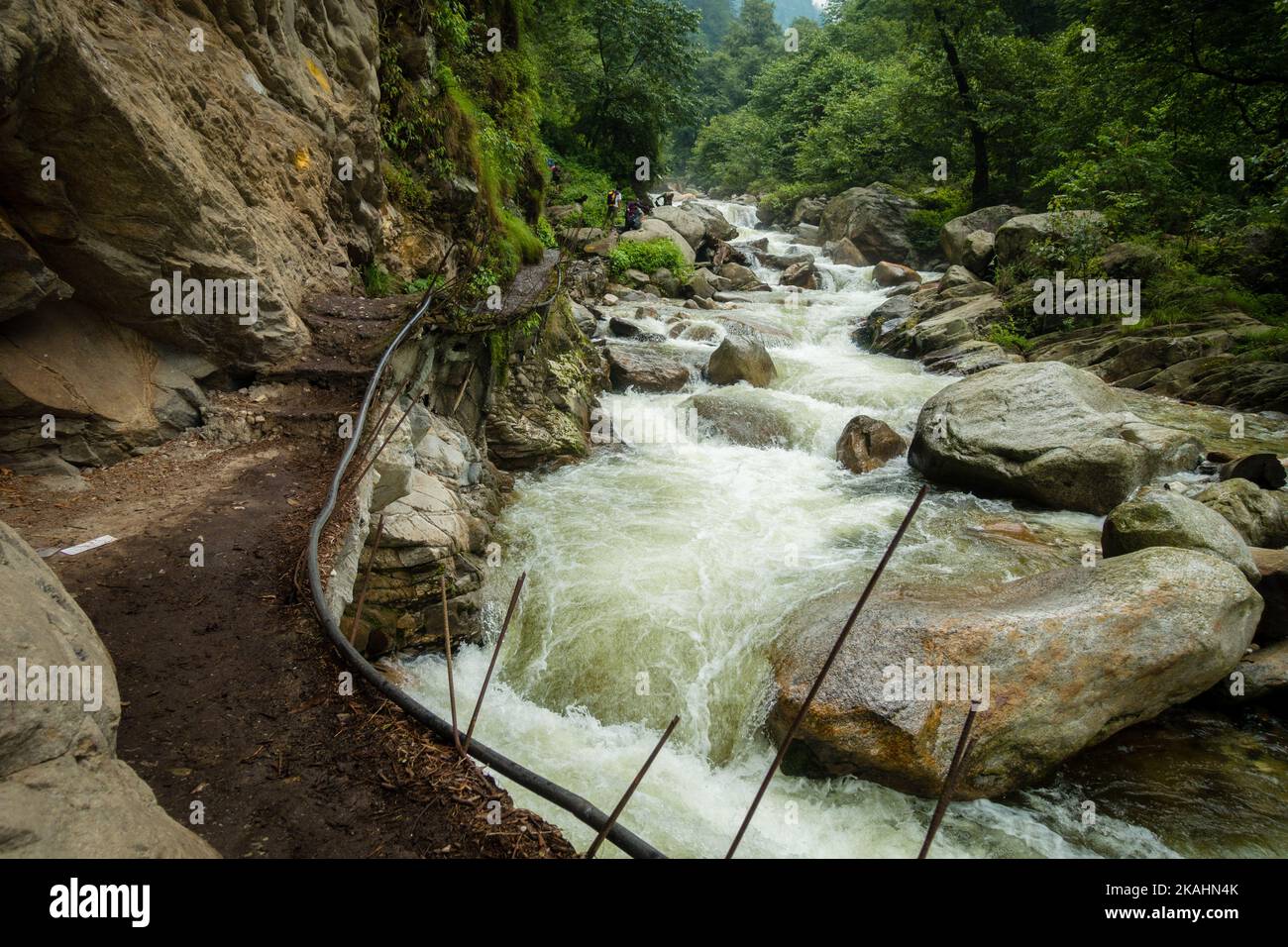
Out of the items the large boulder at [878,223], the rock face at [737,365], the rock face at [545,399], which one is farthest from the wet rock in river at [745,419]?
the large boulder at [878,223]

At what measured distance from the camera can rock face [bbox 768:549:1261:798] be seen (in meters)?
4.55

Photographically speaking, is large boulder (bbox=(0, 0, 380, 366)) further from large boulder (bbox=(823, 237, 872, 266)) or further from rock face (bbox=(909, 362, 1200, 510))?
large boulder (bbox=(823, 237, 872, 266))

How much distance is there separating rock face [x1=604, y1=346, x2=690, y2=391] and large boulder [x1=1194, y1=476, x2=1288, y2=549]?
8793 mm

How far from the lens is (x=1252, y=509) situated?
7051 millimetres

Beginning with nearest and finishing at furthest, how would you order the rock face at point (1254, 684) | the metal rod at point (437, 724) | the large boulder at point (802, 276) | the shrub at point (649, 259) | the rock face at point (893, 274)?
1. the metal rod at point (437, 724)
2. the rock face at point (1254, 684)
3. the shrub at point (649, 259)
4. the rock face at point (893, 274)
5. the large boulder at point (802, 276)

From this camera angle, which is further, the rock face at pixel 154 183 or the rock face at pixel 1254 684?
the rock face at pixel 1254 684

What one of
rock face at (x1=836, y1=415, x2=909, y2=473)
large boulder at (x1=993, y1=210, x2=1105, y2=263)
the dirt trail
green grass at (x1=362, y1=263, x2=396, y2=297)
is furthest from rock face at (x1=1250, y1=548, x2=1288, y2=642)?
large boulder at (x1=993, y1=210, x2=1105, y2=263)

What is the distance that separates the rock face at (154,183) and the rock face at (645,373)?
6135 mm

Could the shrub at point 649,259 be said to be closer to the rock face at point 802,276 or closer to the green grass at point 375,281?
the rock face at point 802,276

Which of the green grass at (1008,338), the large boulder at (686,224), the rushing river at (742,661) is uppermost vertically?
the large boulder at (686,224)

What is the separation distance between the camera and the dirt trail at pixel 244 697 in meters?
2.42

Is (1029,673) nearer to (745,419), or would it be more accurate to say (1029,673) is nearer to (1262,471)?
(1262,471)
